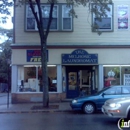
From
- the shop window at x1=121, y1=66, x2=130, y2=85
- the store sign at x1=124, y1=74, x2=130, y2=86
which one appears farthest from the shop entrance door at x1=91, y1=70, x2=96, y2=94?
the store sign at x1=124, y1=74, x2=130, y2=86

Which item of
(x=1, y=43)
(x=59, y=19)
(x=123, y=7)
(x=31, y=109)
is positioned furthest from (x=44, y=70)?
(x=1, y=43)

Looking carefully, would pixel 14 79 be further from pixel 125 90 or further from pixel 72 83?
pixel 125 90

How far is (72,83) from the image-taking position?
25406 millimetres

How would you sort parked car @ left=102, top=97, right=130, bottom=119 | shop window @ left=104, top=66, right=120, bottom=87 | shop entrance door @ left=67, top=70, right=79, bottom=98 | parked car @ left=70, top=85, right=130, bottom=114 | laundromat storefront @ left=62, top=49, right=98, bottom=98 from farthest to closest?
shop entrance door @ left=67, top=70, right=79, bottom=98, laundromat storefront @ left=62, top=49, right=98, bottom=98, shop window @ left=104, top=66, right=120, bottom=87, parked car @ left=70, top=85, right=130, bottom=114, parked car @ left=102, top=97, right=130, bottom=119

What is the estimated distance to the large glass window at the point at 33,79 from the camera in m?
24.2

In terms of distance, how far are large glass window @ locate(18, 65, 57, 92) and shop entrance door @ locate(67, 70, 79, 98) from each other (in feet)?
4.82

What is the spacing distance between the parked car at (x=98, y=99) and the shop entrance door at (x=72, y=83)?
702 cm

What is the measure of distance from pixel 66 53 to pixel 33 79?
2990 mm

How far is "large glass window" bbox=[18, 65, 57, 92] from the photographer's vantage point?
24188 mm

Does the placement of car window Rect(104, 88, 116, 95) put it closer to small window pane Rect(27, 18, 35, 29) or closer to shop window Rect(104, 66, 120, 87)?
shop window Rect(104, 66, 120, 87)

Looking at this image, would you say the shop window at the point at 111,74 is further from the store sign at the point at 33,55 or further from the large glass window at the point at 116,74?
the store sign at the point at 33,55

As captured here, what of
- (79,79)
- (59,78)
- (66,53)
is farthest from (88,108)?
(79,79)

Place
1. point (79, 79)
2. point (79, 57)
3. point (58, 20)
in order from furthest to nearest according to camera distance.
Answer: point (79, 79)
point (58, 20)
point (79, 57)

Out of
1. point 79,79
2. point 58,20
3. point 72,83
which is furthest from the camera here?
point 79,79
